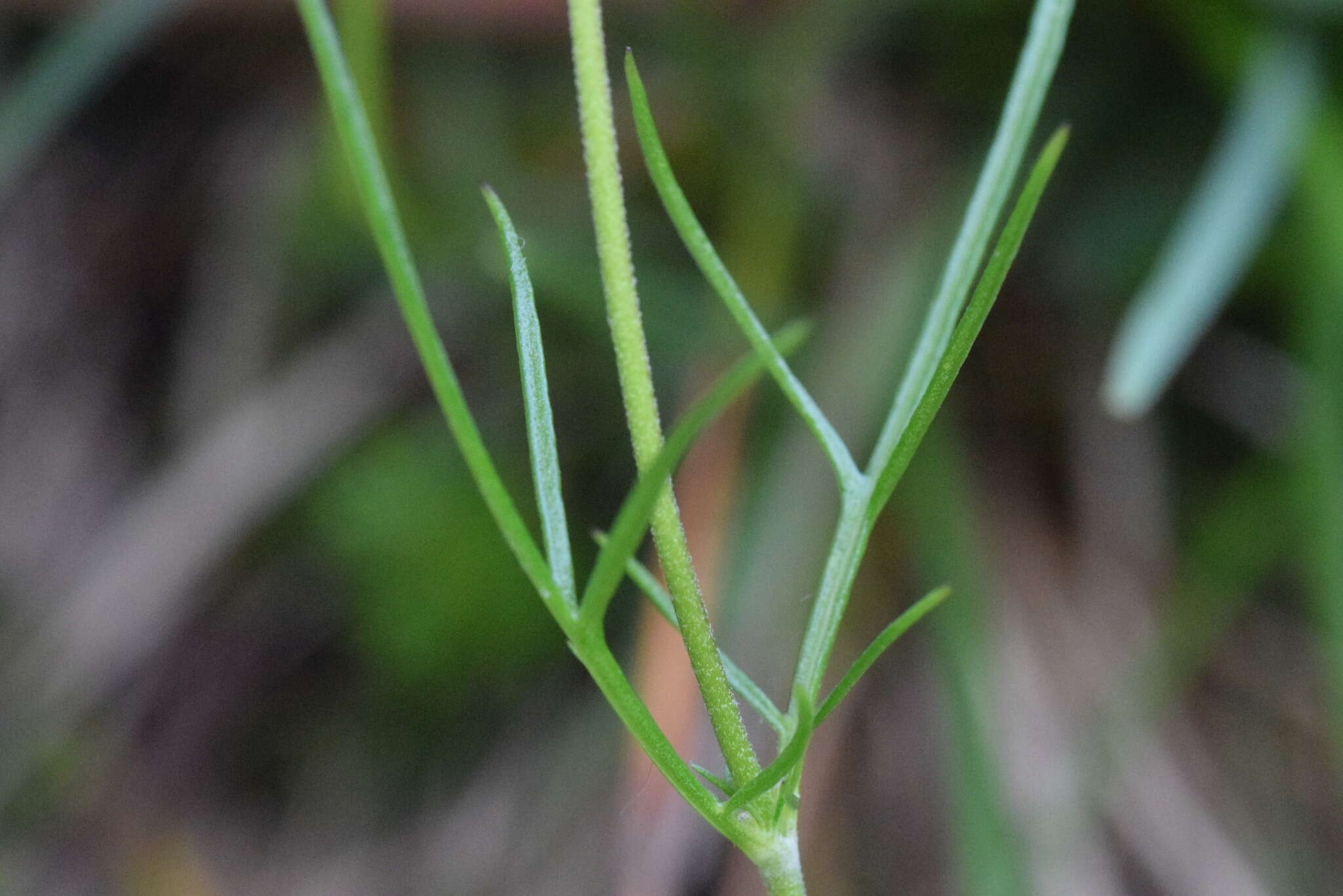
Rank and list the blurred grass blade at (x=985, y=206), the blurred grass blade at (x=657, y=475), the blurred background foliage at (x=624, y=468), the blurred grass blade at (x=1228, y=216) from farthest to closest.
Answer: the blurred background foliage at (x=624, y=468) → the blurred grass blade at (x=1228, y=216) → the blurred grass blade at (x=985, y=206) → the blurred grass blade at (x=657, y=475)

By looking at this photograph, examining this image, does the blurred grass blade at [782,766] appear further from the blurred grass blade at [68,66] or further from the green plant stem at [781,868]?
the blurred grass blade at [68,66]

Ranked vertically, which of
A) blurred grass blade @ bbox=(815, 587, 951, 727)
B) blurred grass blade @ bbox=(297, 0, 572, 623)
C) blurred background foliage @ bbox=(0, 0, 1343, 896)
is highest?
blurred grass blade @ bbox=(297, 0, 572, 623)

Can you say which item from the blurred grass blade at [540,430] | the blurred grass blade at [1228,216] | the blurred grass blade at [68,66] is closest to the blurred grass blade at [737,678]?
the blurred grass blade at [540,430]

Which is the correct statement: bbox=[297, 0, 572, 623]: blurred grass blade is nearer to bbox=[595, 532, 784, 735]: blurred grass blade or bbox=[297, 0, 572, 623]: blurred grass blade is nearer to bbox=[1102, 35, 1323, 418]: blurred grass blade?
bbox=[595, 532, 784, 735]: blurred grass blade

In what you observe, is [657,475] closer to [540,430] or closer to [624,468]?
[540,430]

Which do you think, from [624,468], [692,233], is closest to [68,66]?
[624,468]

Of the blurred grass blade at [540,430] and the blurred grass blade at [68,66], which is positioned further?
the blurred grass blade at [68,66]

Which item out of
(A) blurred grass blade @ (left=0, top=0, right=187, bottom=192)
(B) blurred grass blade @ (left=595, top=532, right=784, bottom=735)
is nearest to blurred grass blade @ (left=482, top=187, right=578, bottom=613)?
(B) blurred grass blade @ (left=595, top=532, right=784, bottom=735)
